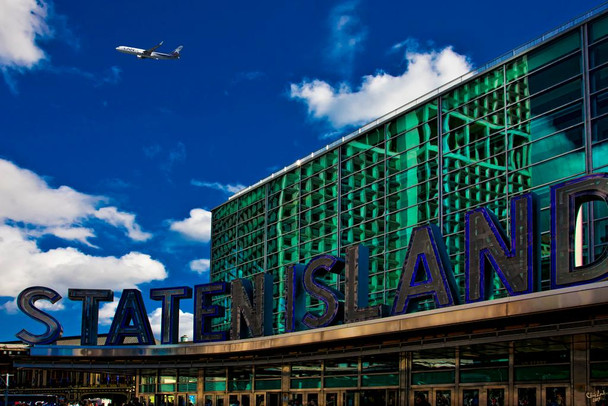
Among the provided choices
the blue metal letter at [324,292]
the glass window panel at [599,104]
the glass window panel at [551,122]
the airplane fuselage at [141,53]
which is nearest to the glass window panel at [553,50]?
the glass window panel at [551,122]

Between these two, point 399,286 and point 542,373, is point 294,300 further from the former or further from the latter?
point 542,373

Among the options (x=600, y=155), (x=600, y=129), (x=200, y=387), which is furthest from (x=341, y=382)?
(x=600, y=129)

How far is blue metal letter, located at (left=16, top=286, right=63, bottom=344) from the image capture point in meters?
51.3

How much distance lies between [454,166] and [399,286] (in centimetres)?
1148

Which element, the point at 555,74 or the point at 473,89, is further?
the point at 473,89

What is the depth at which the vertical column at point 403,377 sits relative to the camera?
135ft

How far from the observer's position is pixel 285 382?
49.5 meters

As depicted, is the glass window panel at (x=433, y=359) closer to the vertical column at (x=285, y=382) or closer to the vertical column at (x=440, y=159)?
the vertical column at (x=440, y=159)

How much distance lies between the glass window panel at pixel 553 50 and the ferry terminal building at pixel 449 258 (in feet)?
0.22

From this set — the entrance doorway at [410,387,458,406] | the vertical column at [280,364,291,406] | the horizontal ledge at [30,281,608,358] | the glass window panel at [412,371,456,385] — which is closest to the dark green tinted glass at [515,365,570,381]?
the glass window panel at [412,371,456,385]

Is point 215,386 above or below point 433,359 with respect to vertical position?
below

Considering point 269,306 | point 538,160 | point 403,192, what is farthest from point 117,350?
point 538,160

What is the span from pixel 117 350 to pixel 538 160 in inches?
1109

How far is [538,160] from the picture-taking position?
4028 cm
